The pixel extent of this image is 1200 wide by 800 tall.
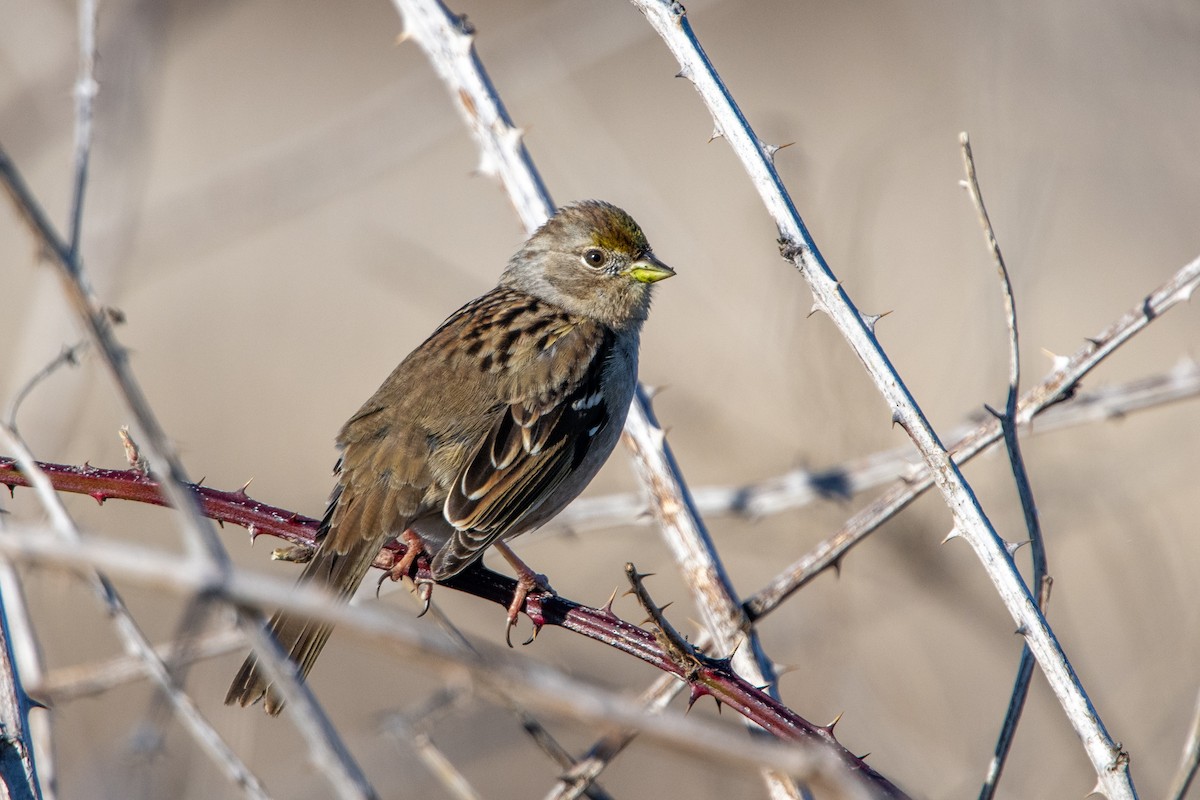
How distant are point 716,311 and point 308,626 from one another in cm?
326

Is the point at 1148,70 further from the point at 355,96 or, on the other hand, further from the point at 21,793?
the point at 355,96

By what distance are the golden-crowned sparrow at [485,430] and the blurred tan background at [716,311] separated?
1.53 ft

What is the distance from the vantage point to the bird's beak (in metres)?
5.02

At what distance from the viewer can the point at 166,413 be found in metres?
11.7

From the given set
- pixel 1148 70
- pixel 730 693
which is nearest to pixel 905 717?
pixel 1148 70

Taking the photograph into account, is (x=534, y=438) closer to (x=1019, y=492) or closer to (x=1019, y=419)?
(x=1019, y=419)

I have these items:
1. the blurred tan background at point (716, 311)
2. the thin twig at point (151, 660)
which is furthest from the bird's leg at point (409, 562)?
the thin twig at point (151, 660)

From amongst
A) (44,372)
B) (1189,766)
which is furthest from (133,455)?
(1189,766)

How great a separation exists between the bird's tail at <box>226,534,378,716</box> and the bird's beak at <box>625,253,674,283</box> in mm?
1788

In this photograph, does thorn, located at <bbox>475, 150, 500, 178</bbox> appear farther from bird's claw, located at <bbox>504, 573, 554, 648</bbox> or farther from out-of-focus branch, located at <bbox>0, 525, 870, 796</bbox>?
out-of-focus branch, located at <bbox>0, 525, 870, 796</bbox>

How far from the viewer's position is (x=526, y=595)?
11.4ft

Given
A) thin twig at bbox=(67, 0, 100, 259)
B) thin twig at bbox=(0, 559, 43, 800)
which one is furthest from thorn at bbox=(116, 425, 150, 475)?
thin twig at bbox=(67, 0, 100, 259)

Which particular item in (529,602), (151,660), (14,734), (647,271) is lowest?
(14,734)

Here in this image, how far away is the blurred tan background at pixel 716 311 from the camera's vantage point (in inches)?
197
